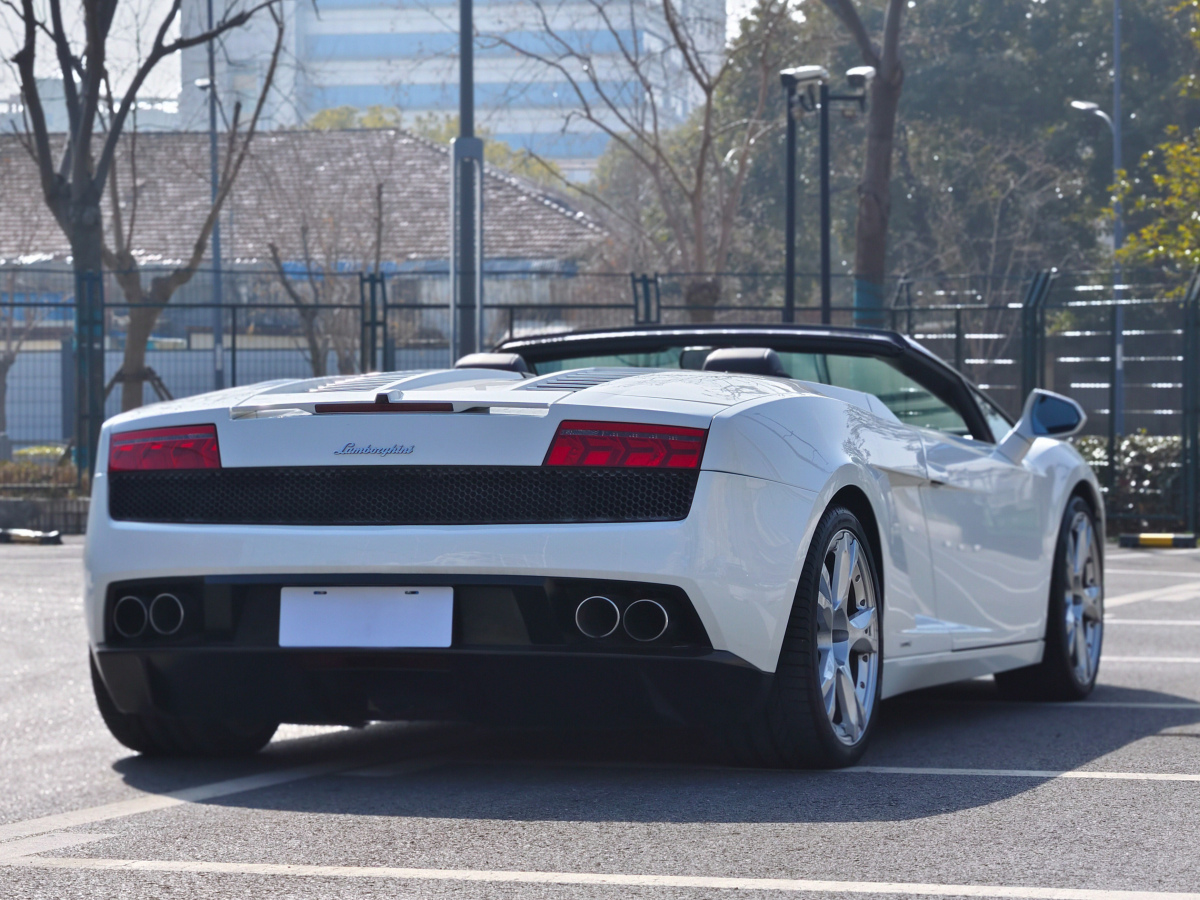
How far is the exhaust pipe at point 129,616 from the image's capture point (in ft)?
15.6

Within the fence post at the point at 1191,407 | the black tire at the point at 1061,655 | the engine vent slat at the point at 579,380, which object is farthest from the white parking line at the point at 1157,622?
the fence post at the point at 1191,407

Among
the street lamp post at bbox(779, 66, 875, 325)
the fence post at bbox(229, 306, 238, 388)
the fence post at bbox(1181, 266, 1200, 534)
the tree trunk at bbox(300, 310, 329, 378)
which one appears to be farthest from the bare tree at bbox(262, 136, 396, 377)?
the fence post at bbox(1181, 266, 1200, 534)

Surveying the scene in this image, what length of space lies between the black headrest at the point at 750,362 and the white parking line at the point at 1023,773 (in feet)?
3.74

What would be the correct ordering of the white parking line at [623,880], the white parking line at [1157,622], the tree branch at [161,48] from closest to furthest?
the white parking line at [623,880] < the white parking line at [1157,622] < the tree branch at [161,48]

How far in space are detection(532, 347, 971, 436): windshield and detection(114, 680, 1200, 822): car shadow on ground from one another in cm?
100

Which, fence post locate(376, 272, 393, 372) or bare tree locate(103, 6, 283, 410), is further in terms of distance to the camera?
bare tree locate(103, 6, 283, 410)

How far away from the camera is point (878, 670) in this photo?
516cm

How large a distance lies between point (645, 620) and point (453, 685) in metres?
0.49

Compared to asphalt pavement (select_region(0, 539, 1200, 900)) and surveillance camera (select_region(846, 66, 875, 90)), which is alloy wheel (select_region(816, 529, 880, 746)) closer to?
asphalt pavement (select_region(0, 539, 1200, 900))


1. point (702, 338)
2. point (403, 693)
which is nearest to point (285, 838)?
point (403, 693)

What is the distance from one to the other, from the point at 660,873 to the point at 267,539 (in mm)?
1435

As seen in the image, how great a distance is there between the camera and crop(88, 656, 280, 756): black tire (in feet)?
16.8

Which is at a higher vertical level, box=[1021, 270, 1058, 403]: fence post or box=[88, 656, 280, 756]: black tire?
box=[1021, 270, 1058, 403]: fence post

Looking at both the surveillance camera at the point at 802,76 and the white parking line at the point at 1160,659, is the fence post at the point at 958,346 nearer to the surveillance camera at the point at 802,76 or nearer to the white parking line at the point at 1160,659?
the surveillance camera at the point at 802,76
